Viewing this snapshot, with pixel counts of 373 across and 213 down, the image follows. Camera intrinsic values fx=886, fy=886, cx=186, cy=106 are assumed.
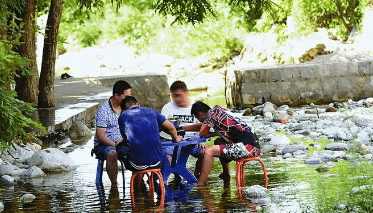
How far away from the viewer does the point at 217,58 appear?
37844mm

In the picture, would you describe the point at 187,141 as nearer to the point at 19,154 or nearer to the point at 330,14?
→ the point at 19,154

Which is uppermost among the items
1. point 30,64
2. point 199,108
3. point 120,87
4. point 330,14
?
point 330,14

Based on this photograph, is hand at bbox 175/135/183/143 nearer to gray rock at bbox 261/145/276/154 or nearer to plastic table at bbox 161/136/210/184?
plastic table at bbox 161/136/210/184

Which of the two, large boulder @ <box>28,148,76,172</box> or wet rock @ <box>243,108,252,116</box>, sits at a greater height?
wet rock @ <box>243,108,252,116</box>

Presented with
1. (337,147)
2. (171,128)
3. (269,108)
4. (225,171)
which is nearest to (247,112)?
(269,108)

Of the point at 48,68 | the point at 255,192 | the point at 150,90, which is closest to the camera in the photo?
the point at 255,192

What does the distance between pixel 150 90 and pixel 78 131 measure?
624 cm

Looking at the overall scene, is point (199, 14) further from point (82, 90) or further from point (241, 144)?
point (241, 144)

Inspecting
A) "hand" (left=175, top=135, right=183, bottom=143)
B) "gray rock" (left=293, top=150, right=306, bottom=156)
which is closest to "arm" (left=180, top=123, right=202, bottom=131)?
"hand" (left=175, top=135, right=183, bottom=143)

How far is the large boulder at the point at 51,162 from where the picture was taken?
12027 mm

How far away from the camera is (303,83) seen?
22.1 meters

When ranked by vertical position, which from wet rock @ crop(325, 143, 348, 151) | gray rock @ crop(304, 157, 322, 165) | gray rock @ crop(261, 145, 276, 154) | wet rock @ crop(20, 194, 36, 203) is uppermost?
wet rock @ crop(325, 143, 348, 151)

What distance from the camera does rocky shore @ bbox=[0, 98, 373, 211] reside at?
11430mm

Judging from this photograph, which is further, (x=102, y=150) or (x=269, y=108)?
(x=269, y=108)
